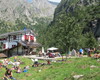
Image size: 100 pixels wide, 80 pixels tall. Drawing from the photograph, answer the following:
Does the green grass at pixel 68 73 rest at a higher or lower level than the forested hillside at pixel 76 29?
lower

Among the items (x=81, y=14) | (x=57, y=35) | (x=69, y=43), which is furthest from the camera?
(x=81, y=14)

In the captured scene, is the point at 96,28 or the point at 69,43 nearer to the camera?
the point at 69,43

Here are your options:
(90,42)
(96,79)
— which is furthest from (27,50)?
(96,79)

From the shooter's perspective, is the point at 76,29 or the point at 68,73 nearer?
the point at 68,73

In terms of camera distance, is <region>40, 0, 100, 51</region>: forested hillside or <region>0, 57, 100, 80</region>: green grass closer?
<region>0, 57, 100, 80</region>: green grass

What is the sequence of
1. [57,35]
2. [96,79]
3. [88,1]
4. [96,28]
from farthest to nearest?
[88,1], [96,28], [57,35], [96,79]

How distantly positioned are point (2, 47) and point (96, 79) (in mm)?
54907

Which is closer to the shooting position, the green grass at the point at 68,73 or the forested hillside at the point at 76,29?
the green grass at the point at 68,73

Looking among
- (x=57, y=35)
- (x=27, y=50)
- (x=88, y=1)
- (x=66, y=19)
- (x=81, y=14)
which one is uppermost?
(x=88, y=1)

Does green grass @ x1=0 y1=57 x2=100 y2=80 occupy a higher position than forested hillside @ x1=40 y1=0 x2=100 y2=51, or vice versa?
forested hillside @ x1=40 y1=0 x2=100 y2=51

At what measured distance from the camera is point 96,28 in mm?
101875

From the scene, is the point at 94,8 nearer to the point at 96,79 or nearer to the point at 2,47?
the point at 2,47

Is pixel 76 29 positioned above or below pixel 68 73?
above

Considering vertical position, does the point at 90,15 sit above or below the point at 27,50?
above
